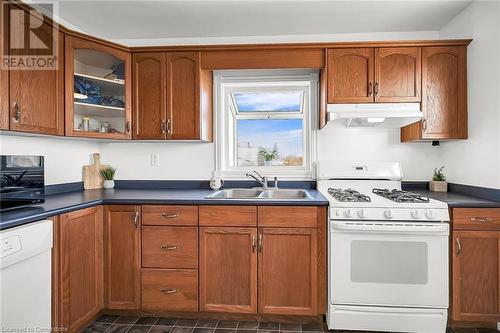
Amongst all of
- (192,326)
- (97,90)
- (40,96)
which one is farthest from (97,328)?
(97,90)

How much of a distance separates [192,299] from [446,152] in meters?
2.45

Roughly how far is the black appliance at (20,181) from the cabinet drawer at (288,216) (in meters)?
1.39

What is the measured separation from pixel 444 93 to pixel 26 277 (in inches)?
120

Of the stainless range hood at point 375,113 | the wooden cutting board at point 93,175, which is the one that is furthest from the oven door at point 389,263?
the wooden cutting board at point 93,175

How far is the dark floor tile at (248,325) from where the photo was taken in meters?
2.09

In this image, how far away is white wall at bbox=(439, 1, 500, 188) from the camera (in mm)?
2062

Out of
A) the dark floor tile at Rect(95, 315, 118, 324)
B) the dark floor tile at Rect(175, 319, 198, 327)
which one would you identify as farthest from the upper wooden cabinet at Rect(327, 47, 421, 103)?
the dark floor tile at Rect(95, 315, 118, 324)

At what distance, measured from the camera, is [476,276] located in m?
1.98

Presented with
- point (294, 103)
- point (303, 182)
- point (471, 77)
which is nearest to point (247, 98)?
point (294, 103)

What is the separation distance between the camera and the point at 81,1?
7.41 feet

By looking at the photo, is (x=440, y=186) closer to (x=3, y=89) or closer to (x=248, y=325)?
(x=248, y=325)

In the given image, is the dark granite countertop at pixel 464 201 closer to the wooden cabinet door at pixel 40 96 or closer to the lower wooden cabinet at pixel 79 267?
the lower wooden cabinet at pixel 79 267

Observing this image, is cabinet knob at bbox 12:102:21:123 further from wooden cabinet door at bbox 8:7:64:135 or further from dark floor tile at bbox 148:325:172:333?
dark floor tile at bbox 148:325:172:333

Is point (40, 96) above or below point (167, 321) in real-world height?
above
